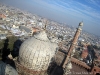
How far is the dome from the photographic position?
1034 centimetres

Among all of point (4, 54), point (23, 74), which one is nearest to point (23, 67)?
point (23, 74)

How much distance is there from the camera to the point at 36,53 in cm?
1029

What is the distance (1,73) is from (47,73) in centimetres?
441

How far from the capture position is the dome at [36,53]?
1034cm

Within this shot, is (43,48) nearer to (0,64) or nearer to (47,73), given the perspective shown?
(47,73)

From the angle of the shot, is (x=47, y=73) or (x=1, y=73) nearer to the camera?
(x=1, y=73)

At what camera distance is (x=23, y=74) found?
11.2 meters

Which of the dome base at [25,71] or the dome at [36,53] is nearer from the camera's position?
the dome at [36,53]

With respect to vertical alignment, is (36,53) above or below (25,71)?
above

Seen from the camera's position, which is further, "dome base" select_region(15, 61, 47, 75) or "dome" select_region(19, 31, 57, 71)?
"dome base" select_region(15, 61, 47, 75)

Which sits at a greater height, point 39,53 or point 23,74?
point 39,53

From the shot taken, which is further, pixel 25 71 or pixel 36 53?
pixel 25 71

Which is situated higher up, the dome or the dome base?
the dome

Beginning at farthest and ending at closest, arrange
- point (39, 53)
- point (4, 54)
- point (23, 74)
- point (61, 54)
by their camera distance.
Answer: point (4, 54) → point (61, 54) → point (23, 74) → point (39, 53)
